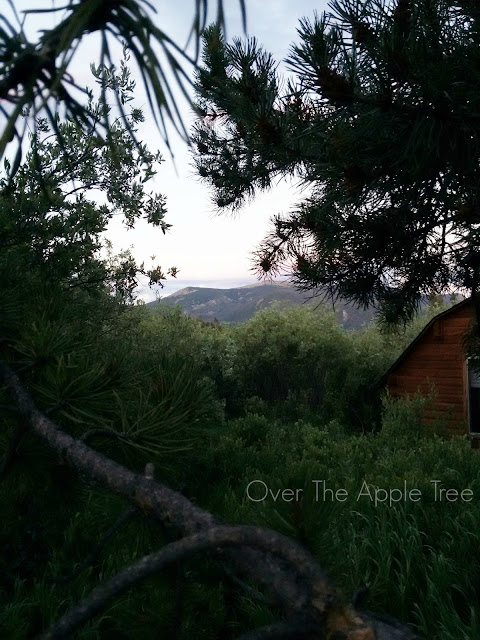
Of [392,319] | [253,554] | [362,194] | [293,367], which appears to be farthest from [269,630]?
[293,367]

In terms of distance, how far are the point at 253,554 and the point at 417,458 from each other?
776 cm

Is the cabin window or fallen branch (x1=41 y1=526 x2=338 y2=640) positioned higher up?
fallen branch (x1=41 y1=526 x2=338 y2=640)

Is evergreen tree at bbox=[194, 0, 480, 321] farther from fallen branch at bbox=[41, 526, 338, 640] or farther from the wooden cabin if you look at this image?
the wooden cabin

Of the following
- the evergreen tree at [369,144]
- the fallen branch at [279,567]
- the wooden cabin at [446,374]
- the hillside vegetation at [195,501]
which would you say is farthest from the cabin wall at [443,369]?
the fallen branch at [279,567]

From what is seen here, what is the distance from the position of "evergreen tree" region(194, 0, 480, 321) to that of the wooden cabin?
9.02 metres

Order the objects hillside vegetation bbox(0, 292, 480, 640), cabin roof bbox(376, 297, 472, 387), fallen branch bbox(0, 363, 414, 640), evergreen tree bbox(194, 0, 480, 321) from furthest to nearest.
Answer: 1. cabin roof bbox(376, 297, 472, 387)
2. evergreen tree bbox(194, 0, 480, 321)
3. hillside vegetation bbox(0, 292, 480, 640)
4. fallen branch bbox(0, 363, 414, 640)

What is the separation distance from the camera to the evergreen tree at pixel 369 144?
→ 11.7ft

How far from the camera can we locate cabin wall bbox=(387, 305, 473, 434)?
49.5 feet

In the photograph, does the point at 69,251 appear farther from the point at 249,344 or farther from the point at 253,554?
the point at 249,344

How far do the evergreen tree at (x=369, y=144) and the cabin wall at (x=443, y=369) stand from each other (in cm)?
904

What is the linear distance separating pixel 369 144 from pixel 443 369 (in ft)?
41.8

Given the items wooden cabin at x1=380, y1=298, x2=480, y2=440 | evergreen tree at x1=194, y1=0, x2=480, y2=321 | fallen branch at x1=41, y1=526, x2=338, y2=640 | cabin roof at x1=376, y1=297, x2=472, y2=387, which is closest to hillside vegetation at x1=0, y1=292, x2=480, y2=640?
fallen branch at x1=41, y1=526, x2=338, y2=640

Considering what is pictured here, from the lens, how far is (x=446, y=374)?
15.5m

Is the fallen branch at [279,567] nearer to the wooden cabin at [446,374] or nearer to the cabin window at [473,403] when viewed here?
the wooden cabin at [446,374]
